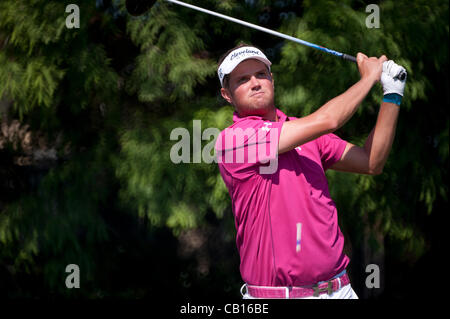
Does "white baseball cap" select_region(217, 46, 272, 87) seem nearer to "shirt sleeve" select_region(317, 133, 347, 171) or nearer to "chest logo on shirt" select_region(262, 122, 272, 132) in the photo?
"chest logo on shirt" select_region(262, 122, 272, 132)

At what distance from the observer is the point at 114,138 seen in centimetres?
397

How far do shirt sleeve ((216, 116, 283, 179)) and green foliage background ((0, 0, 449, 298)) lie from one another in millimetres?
1484

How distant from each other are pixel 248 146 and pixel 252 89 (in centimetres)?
25

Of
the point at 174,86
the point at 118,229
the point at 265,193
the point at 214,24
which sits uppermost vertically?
the point at 214,24

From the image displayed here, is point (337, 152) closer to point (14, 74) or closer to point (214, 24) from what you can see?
point (214, 24)

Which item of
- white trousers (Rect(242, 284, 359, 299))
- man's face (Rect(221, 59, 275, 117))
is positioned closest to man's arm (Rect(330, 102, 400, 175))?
man's face (Rect(221, 59, 275, 117))

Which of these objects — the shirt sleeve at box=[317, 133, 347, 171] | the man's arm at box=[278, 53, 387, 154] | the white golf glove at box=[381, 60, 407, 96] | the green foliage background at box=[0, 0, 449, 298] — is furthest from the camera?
the green foliage background at box=[0, 0, 449, 298]

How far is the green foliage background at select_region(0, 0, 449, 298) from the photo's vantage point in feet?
12.0

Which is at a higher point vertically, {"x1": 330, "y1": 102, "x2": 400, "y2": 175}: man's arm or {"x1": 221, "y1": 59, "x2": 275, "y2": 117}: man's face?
{"x1": 221, "y1": 59, "x2": 275, "y2": 117}: man's face

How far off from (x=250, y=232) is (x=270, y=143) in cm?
36

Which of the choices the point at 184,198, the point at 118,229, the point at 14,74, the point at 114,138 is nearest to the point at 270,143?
the point at 184,198

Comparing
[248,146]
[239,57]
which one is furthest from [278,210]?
[239,57]

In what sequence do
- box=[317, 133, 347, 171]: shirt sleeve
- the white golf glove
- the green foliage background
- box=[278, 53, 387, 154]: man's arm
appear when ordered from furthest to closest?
the green foliage background < box=[317, 133, 347, 171]: shirt sleeve < the white golf glove < box=[278, 53, 387, 154]: man's arm

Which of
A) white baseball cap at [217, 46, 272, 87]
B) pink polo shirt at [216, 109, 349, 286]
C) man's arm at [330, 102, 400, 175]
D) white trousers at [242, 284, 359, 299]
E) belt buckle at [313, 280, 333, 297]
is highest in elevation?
white baseball cap at [217, 46, 272, 87]
